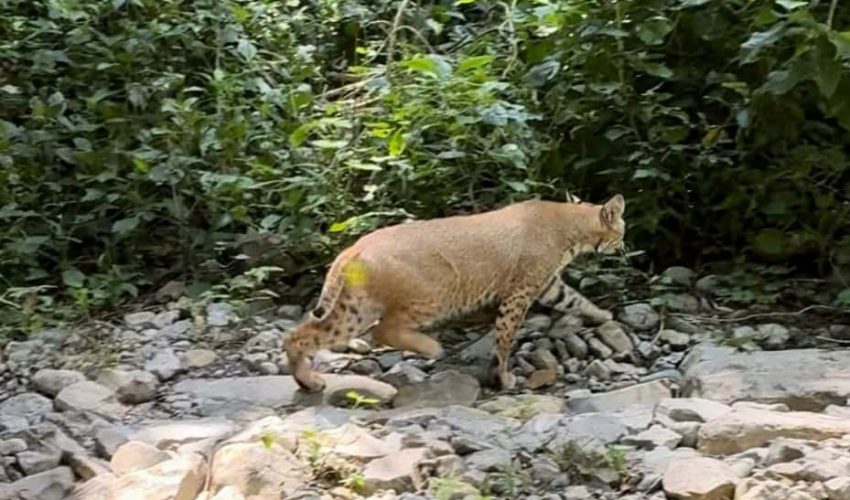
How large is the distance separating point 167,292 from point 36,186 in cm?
126

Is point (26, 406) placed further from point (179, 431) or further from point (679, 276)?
point (679, 276)

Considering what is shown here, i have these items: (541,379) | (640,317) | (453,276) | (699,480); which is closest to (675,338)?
(640,317)

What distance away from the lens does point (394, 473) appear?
423cm

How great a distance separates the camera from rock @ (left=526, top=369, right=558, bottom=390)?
601cm

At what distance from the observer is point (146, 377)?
19.4ft

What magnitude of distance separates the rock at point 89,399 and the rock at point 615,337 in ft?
7.82

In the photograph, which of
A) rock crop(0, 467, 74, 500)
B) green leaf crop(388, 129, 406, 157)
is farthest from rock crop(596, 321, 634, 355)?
rock crop(0, 467, 74, 500)

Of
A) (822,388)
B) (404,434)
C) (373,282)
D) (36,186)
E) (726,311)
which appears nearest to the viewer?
(404,434)

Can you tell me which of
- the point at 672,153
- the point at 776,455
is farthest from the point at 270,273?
the point at 776,455

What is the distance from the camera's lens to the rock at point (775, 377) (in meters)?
5.01

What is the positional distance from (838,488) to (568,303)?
2.67 m

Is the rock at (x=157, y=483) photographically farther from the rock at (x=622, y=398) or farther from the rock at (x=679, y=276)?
the rock at (x=679, y=276)

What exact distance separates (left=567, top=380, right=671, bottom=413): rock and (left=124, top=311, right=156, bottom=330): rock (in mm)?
2417

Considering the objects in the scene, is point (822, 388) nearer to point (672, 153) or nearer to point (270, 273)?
point (672, 153)
